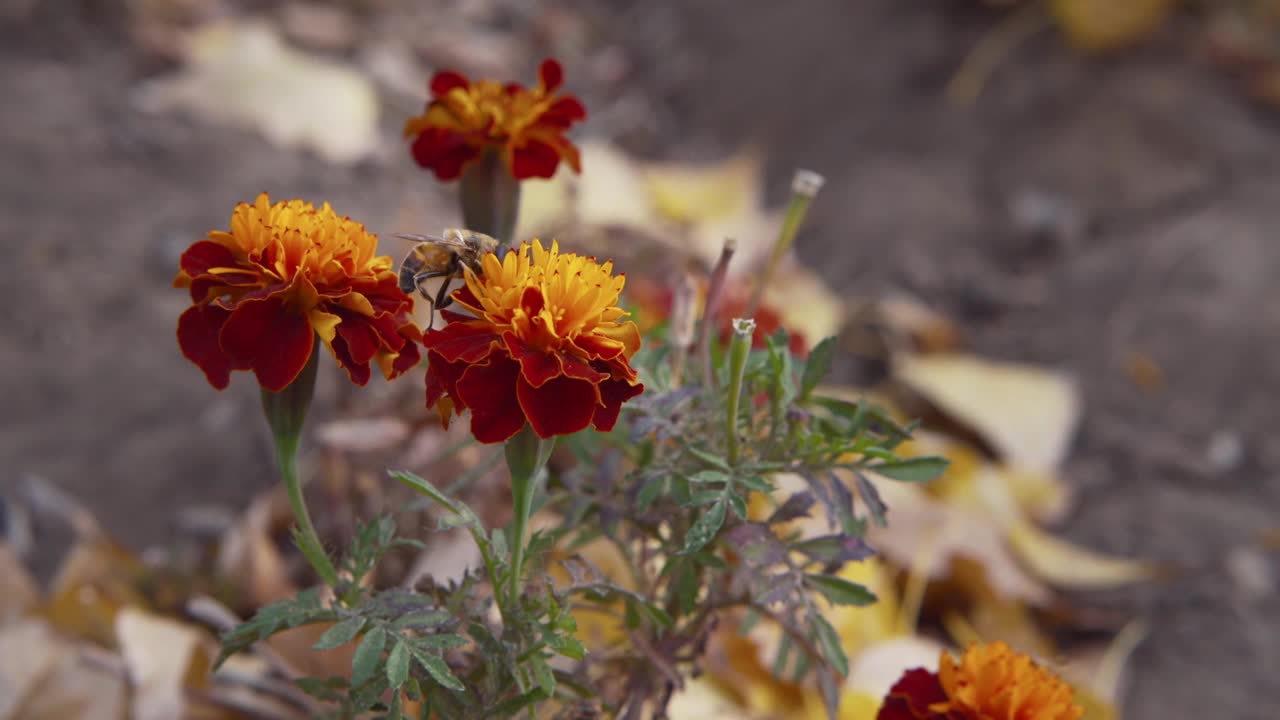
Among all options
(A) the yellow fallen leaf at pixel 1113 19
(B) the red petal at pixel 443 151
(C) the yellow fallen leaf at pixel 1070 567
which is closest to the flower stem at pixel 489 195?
(B) the red petal at pixel 443 151

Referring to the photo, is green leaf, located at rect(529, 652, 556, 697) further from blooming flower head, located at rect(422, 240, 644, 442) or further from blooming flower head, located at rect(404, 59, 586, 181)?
blooming flower head, located at rect(404, 59, 586, 181)

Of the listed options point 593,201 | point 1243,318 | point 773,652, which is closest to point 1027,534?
point 773,652

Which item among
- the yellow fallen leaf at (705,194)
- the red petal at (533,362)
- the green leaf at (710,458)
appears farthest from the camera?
the yellow fallen leaf at (705,194)

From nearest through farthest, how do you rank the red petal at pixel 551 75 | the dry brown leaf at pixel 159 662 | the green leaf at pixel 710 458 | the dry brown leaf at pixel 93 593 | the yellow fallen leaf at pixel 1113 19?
the green leaf at pixel 710 458
the red petal at pixel 551 75
the dry brown leaf at pixel 159 662
the dry brown leaf at pixel 93 593
the yellow fallen leaf at pixel 1113 19

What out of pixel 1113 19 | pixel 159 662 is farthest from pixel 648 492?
pixel 1113 19

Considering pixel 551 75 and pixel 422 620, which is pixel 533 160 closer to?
pixel 551 75

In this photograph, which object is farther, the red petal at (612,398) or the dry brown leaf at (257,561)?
the dry brown leaf at (257,561)

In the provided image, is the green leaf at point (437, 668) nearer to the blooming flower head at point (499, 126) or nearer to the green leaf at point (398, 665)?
the green leaf at point (398, 665)
